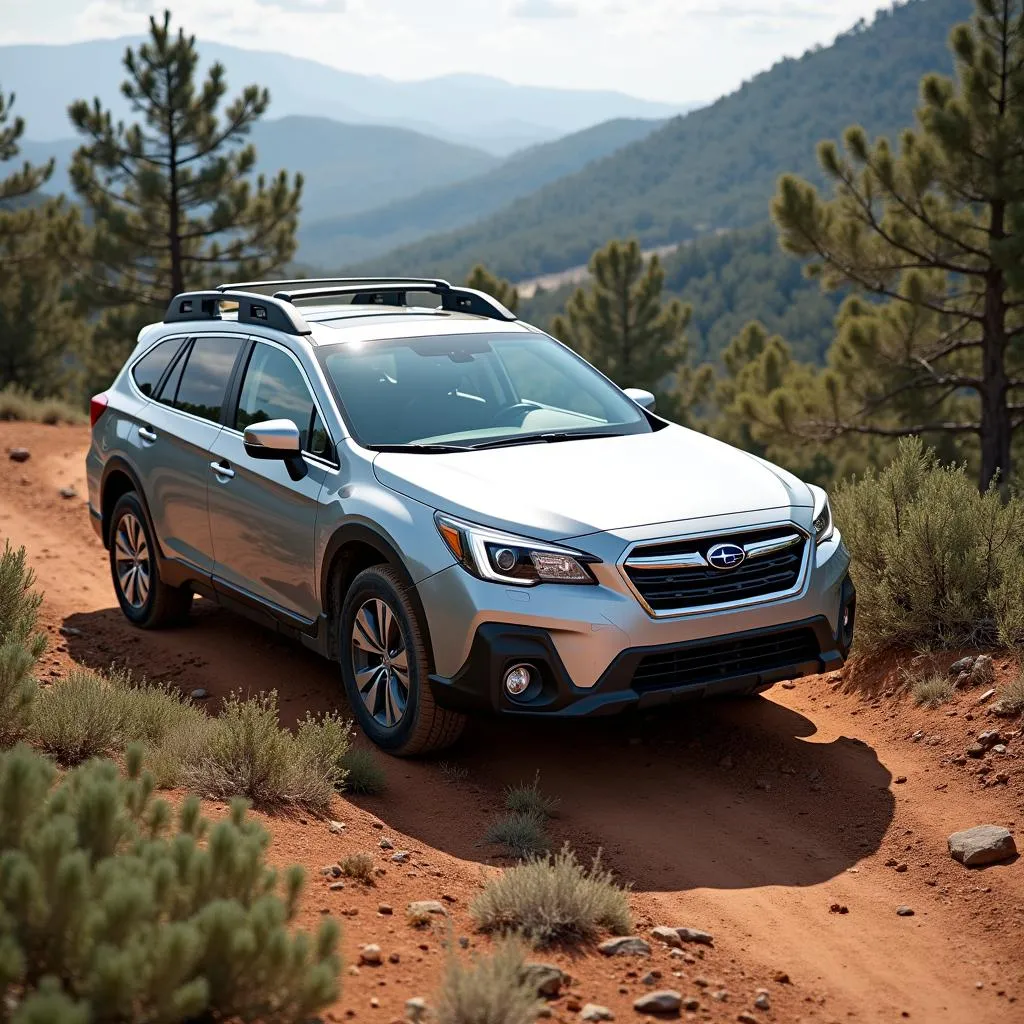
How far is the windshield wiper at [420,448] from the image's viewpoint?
6109 mm

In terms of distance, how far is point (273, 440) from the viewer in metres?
6.09

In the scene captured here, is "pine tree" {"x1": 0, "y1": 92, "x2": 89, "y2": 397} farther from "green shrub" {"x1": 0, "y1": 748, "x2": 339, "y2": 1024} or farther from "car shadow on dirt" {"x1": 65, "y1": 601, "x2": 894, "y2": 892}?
"green shrub" {"x1": 0, "y1": 748, "x2": 339, "y2": 1024}

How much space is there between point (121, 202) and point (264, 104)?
4344mm

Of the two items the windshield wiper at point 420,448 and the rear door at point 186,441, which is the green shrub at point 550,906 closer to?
the windshield wiper at point 420,448

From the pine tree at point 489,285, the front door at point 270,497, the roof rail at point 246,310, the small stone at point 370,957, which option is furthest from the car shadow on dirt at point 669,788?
the pine tree at point 489,285

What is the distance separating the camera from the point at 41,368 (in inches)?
1511

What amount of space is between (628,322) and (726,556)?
32055 millimetres

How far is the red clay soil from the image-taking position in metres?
4.09

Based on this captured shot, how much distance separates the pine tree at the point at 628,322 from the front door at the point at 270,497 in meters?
29.4

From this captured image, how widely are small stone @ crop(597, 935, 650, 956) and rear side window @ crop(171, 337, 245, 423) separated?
4059 mm

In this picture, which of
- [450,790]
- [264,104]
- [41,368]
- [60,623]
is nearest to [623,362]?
[264,104]

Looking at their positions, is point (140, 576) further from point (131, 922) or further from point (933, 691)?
point (131, 922)

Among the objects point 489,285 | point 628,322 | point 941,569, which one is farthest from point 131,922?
point 628,322

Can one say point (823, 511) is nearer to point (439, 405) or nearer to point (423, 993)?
point (439, 405)
